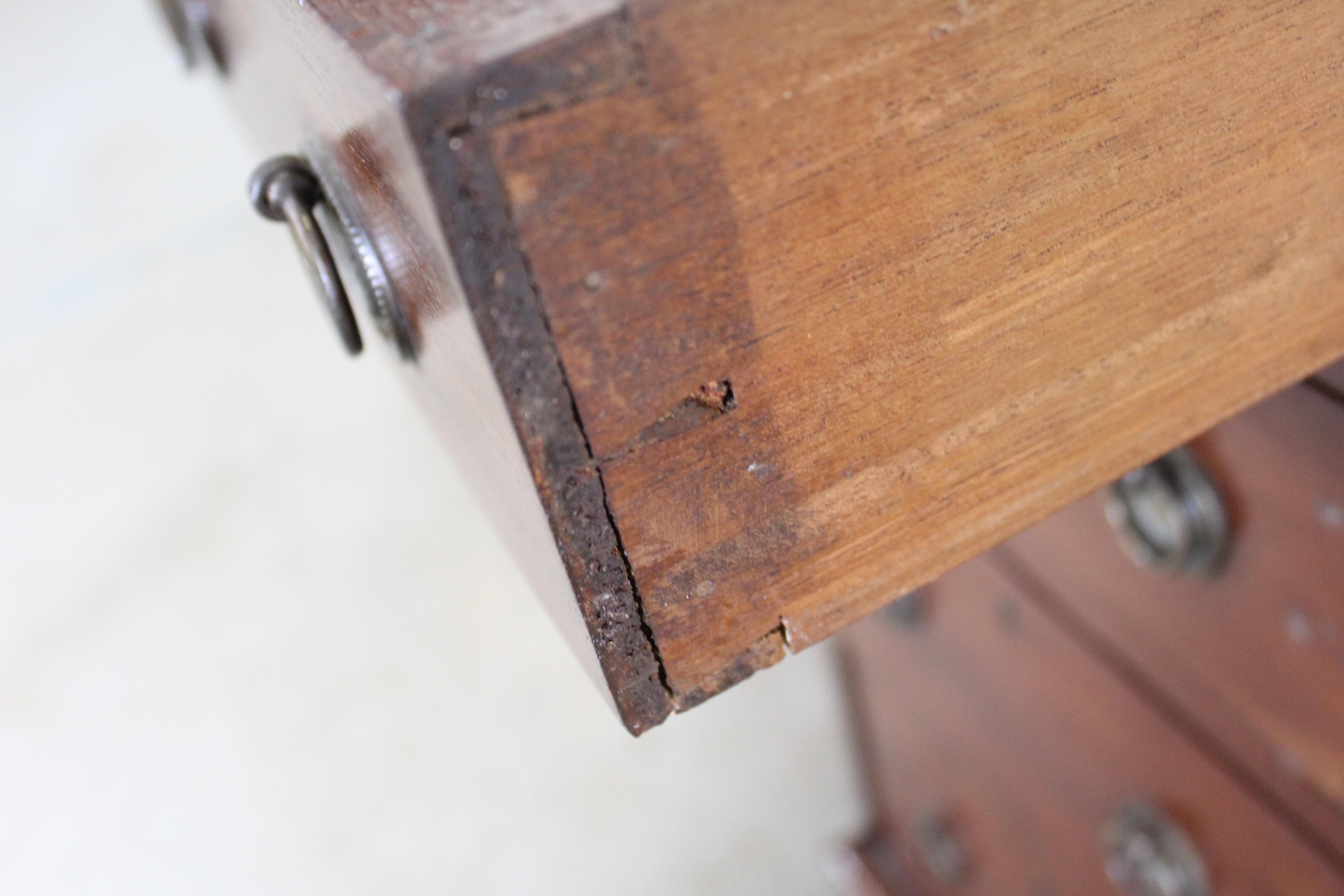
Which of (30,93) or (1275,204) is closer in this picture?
(1275,204)

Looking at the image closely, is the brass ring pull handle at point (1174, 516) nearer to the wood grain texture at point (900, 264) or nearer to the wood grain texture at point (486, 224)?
the wood grain texture at point (900, 264)

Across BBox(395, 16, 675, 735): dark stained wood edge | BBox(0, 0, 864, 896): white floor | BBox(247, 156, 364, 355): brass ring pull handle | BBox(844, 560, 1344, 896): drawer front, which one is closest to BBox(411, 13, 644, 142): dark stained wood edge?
BBox(395, 16, 675, 735): dark stained wood edge

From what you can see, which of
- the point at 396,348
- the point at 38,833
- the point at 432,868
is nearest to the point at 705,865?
the point at 432,868

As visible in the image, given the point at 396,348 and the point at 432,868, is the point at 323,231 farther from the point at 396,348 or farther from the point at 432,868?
the point at 432,868

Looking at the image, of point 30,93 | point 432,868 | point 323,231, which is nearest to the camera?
point 323,231

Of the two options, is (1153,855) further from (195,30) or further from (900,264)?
(195,30)

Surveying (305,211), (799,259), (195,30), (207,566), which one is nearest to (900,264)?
(799,259)
